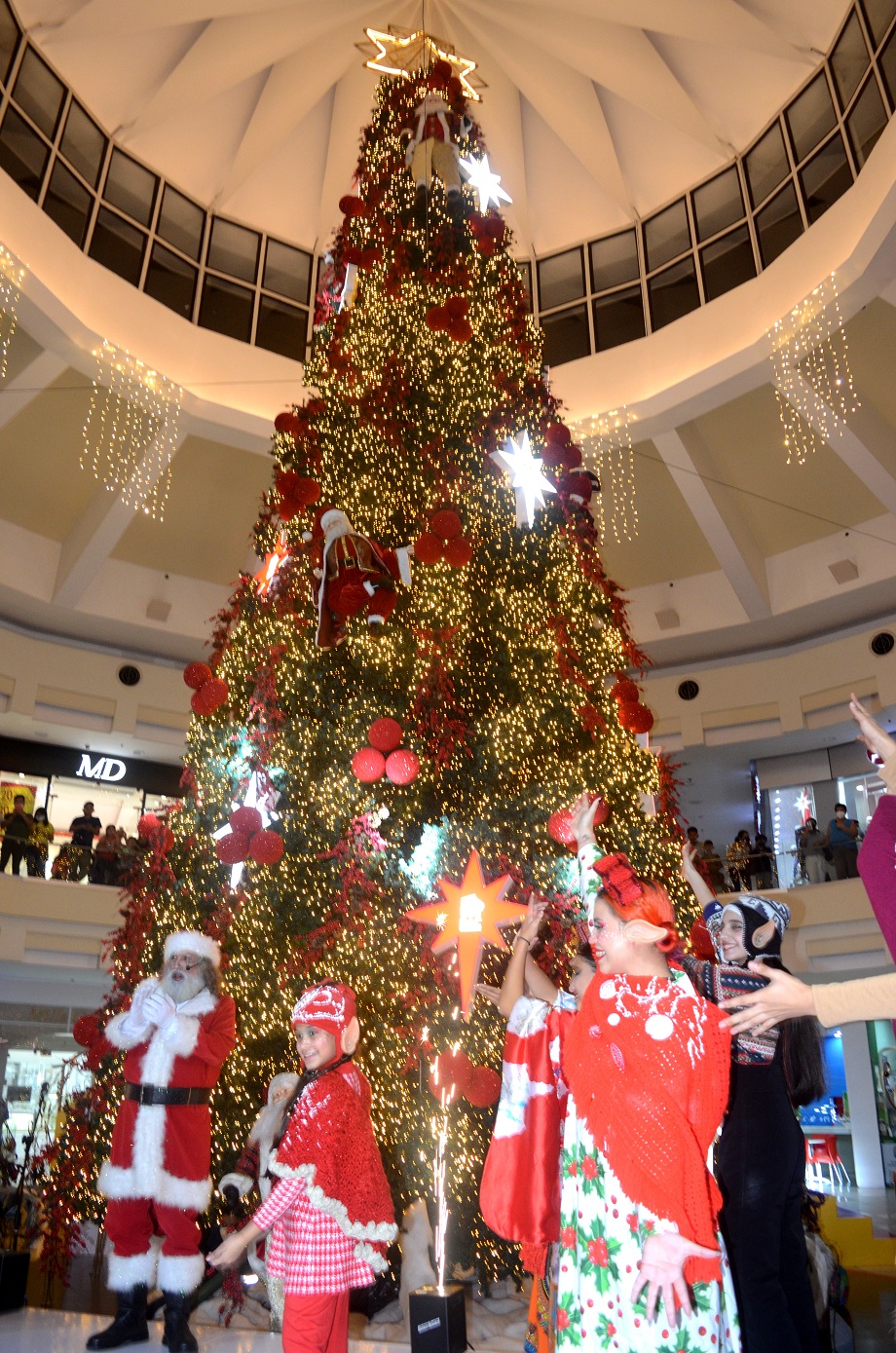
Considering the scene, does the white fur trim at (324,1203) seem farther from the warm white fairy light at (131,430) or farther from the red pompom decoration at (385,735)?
the warm white fairy light at (131,430)

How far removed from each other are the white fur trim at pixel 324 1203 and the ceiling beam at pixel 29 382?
10.4 m

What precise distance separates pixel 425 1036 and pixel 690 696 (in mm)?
11481

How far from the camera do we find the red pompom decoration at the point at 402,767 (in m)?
4.98

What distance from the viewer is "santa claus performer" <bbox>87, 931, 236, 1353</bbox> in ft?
14.2

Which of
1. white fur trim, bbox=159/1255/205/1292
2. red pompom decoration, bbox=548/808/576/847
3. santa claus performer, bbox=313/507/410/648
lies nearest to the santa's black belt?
white fur trim, bbox=159/1255/205/1292

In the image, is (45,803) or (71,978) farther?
(45,803)

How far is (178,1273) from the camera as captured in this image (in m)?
4.30

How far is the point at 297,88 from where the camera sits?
12.5 metres

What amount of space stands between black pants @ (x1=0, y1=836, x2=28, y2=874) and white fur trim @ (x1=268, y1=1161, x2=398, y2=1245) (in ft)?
35.0

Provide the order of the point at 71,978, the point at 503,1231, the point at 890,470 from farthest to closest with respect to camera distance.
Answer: the point at 71,978
the point at 890,470
the point at 503,1231

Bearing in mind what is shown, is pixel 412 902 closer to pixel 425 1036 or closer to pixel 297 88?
pixel 425 1036

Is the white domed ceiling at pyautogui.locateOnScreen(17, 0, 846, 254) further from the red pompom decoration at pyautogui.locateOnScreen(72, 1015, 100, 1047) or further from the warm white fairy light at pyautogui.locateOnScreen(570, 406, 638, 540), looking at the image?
the red pompom decoration at pyautogui.locateOnScreen(72, 1015, 100, 1047)

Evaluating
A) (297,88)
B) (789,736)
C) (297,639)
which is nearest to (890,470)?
(789,736)

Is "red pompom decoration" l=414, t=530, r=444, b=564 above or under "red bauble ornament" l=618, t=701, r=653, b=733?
above
